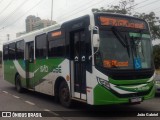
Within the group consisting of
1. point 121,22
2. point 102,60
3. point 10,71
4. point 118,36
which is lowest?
point 10,71

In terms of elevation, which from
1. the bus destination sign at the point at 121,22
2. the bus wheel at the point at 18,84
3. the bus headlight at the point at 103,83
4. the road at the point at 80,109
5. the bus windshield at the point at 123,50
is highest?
the bus destination sign at the point at 121,22

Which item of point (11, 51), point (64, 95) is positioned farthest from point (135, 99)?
point (11, 51)

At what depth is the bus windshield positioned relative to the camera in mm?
9352

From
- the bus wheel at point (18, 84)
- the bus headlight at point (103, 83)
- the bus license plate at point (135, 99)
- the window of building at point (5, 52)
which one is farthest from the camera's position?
the window of building at point (5, 52)

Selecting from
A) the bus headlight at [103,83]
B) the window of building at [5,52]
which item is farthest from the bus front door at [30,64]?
the bus headlight at [103,83]

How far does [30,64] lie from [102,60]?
6.70 meters

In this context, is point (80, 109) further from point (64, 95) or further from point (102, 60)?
point (102, 60)

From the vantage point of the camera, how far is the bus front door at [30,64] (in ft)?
49.0

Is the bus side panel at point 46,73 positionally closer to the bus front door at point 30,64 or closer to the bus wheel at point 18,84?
the bus front door at point 30,64

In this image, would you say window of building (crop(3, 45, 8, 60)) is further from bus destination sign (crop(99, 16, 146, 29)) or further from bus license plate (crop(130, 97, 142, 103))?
bus license plate (crop(130, 97, 142, 103))

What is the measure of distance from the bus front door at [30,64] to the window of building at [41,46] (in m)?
0.86

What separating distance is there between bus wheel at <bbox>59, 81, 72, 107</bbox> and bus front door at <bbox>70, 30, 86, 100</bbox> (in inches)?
21.6

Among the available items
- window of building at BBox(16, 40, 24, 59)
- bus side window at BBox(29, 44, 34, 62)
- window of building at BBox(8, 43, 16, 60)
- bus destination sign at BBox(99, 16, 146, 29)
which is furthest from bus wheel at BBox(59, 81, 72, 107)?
window of building at BBox(8, 43, 16, 60)

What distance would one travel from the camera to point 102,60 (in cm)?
928
